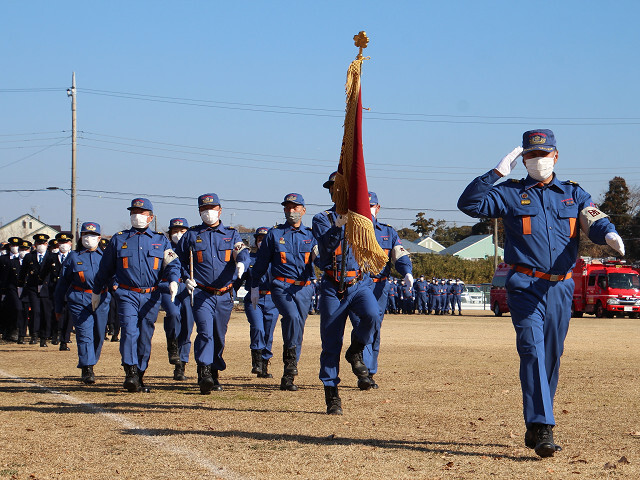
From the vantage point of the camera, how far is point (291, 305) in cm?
1209

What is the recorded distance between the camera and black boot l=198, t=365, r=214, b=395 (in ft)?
36.2

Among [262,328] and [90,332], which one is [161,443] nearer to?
[90,332]

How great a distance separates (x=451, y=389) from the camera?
11516 millimetres

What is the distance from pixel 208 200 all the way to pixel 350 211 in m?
3.02

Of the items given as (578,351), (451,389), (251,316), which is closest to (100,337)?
(251,316)

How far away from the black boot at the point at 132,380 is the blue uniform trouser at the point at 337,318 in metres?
3.03

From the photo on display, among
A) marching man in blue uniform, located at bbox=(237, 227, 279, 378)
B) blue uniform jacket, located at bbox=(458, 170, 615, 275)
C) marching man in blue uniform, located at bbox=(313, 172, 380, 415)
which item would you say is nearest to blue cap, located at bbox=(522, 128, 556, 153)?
blue uniform jacket, located at bbox=(458, 170, 615, 275)

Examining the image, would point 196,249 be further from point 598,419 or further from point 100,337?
point 598,419

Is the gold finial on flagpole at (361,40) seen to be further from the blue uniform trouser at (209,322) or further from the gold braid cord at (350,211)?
the blue uniform trouser at (209,322)

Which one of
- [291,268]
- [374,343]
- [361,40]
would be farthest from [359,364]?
[361,40]

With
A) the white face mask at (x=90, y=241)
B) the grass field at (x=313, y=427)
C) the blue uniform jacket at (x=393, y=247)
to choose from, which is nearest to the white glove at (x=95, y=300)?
the grass field at (x=313, y=427)

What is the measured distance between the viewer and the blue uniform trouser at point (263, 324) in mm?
13961

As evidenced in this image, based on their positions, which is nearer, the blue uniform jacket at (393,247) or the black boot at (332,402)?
the black boot at (332,402)

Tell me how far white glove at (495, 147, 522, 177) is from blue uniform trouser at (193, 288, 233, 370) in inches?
199
